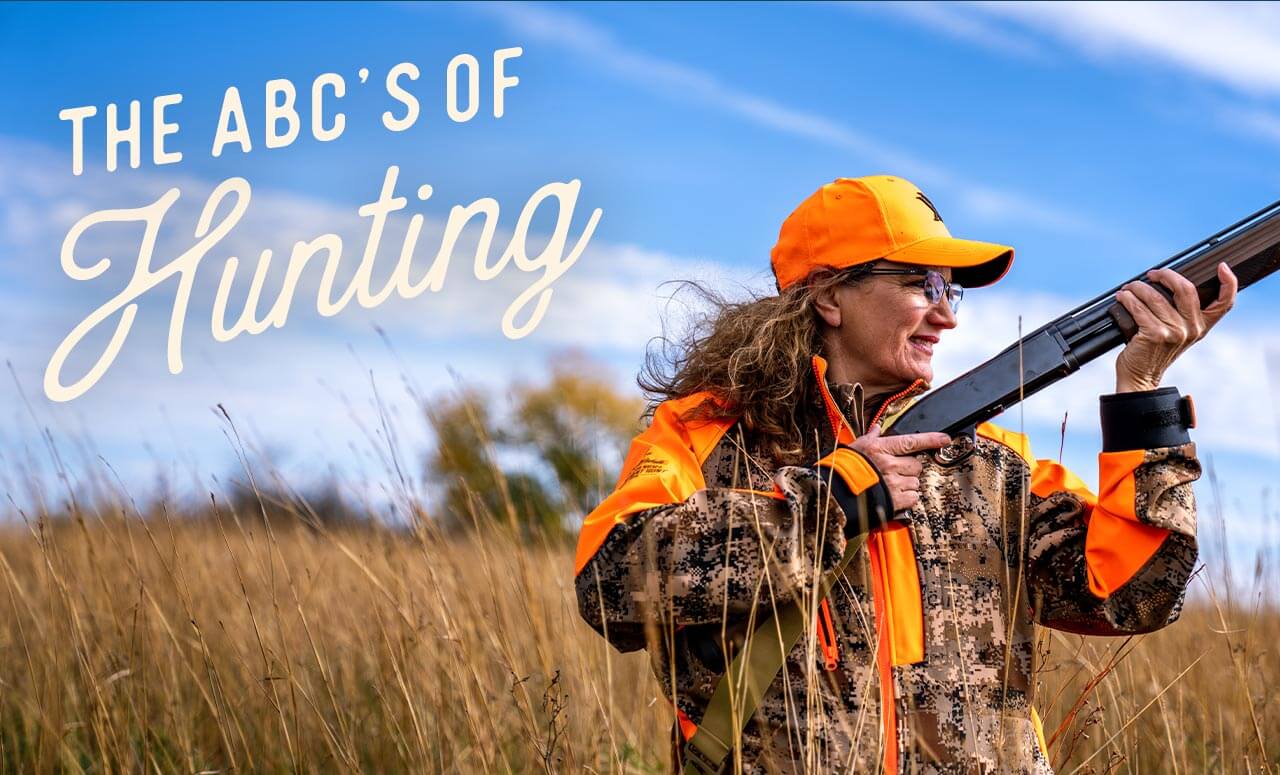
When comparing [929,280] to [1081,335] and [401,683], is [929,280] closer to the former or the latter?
[1081,335]

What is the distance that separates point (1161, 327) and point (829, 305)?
0.88 metres

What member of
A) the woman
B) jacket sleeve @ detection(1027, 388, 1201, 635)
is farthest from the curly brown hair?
jacket sleeve @ detection(1027, 388, 1201, 635)

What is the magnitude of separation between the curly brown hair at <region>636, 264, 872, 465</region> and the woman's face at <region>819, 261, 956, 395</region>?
0.07 m

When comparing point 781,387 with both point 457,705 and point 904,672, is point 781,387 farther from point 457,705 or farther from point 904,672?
point 457,705

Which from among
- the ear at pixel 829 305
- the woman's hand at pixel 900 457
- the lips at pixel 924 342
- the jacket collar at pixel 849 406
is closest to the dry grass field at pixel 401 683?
the woman's hand at pixel 900 457

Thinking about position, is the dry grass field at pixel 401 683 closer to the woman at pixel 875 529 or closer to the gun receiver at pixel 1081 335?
the woman at pixel 875 529

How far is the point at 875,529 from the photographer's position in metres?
2.84

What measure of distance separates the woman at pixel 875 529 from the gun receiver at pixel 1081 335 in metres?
0.06

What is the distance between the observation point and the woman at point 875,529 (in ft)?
9.14

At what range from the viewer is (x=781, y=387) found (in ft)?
10.4

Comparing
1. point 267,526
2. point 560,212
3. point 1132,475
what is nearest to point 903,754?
point 1132,475

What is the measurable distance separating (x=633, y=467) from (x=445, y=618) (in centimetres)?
103

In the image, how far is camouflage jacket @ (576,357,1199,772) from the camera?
278 cm

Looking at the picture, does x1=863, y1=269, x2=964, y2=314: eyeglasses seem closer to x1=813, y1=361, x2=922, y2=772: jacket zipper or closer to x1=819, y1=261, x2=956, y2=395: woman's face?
x1=819, y1=261, x2=956, y2=395: woman's face
